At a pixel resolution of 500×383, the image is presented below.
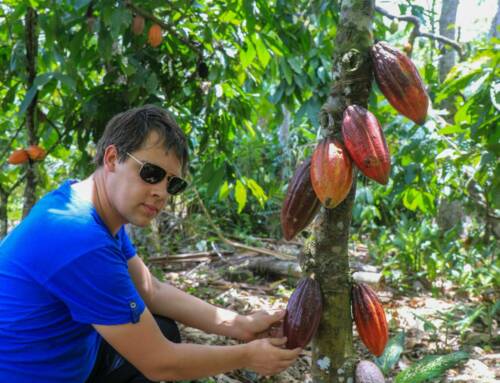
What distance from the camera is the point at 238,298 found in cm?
342

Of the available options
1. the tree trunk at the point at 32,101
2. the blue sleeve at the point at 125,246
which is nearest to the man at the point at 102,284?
the blue sleeve at the point at 125,246

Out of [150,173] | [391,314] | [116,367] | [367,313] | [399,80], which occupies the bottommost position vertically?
[391,314]

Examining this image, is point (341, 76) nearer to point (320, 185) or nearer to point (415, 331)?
point (320, 185)

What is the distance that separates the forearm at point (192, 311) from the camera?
1.75m

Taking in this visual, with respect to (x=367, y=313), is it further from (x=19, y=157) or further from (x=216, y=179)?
(x=19, y=157)

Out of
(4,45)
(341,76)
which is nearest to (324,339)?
(341,76)

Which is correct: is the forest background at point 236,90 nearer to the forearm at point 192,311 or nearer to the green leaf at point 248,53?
the green leaf at point 248,53

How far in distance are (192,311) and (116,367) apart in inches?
14.2

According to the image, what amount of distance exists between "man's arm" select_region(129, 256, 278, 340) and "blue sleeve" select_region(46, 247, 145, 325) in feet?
1.46

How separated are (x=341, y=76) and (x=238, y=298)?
246 cm

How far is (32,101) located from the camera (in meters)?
2.84

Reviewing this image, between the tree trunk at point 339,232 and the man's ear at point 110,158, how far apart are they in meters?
0.65

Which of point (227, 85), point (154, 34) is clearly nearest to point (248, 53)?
point (227, 85)

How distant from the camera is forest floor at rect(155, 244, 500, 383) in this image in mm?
2482
